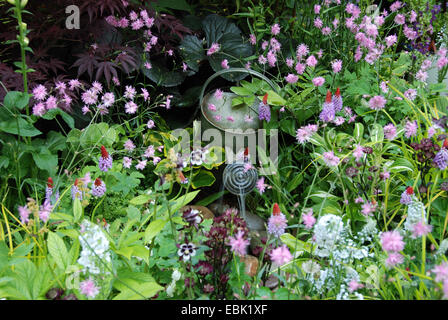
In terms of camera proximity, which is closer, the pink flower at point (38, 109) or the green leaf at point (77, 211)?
the green leaf at point (77, 211)

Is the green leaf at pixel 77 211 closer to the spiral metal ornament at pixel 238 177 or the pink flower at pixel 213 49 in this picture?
the spiral metal ornament at pixel 238 177

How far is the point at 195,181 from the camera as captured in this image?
2.71 metres

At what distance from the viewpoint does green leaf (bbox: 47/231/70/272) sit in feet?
4.58

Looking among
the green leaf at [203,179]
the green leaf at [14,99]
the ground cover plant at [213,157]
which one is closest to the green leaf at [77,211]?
the ground cover plant at [213,157]

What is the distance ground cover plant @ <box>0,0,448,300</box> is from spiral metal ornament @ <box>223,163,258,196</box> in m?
0.02

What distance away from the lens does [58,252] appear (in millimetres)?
1425

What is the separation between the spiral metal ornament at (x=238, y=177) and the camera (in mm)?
2199

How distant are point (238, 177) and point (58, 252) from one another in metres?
1.01

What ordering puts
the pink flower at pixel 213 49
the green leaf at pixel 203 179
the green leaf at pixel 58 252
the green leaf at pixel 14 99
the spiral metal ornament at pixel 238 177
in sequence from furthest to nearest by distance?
the pink flower at pixel 213 49 < the green leaf at pixel 203 179 < the spiral metal ornament at pixel 238 177 < the green leaf at pixel 14 99 < the green leaf at pixel 58 252

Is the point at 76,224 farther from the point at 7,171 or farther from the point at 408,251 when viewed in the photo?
the point at 408,251

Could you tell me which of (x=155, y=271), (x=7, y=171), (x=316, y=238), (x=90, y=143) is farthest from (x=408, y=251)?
(x=7, y=171)

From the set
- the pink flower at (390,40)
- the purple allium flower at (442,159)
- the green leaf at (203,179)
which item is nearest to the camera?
the purple allium flower at (442,159)

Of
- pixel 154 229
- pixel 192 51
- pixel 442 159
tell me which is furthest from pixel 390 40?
pixel 154 229
